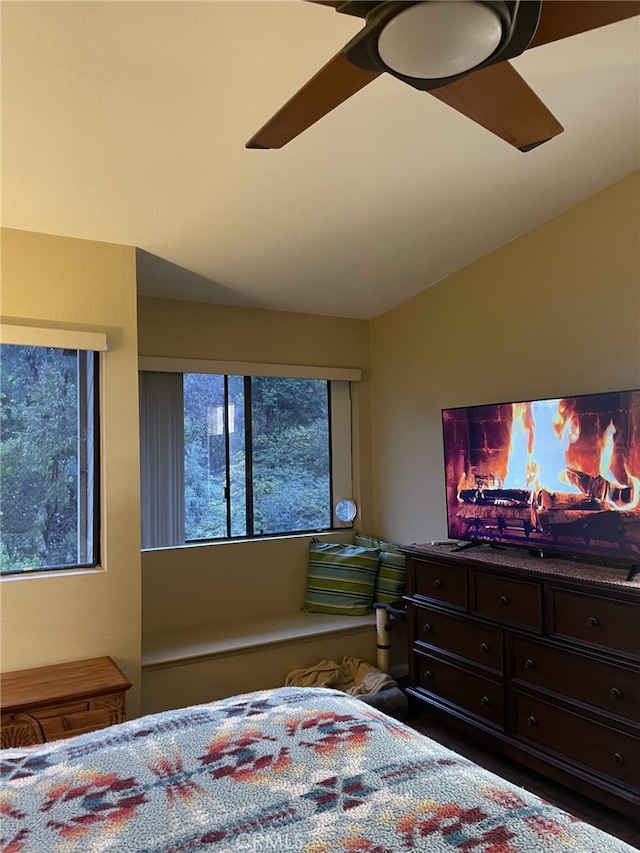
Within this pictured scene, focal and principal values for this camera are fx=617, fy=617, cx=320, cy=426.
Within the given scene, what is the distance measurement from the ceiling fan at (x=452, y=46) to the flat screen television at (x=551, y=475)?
1472 millimetres

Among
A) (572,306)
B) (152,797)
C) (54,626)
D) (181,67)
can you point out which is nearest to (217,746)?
(152,797)

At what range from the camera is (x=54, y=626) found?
8.87ft

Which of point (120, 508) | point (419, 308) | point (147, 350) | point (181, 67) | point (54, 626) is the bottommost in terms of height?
point (54, 626)

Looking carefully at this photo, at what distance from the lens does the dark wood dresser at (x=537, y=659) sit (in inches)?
90.9

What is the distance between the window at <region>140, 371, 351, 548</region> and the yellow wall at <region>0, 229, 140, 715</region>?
0.81m

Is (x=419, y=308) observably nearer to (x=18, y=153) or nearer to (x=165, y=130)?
(x=165, y=130)

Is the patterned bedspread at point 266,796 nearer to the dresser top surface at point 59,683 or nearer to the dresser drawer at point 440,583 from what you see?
the dresser top surface at point 59,683

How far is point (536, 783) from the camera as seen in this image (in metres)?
2.68

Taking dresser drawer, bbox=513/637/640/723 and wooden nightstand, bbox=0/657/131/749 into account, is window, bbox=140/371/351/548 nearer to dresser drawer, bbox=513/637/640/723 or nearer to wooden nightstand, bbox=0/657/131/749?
wooden nightstand, bbox=0/657/131/749

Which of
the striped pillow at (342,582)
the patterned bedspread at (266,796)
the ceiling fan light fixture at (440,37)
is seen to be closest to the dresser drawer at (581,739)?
the patterned bedspread at (266,796)

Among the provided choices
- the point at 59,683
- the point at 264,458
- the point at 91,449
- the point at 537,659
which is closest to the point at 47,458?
the point at 91,449

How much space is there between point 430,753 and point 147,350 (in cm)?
297

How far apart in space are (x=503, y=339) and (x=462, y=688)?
1854mm

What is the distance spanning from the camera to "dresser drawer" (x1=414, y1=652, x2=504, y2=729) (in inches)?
111
